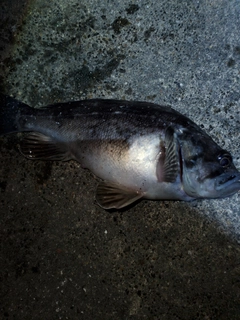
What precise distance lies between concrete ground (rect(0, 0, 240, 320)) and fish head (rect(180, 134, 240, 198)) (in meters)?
0.39

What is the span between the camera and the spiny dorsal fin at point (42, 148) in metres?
2.96

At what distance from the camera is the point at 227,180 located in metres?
2.62

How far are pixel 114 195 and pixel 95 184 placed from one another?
0.32 meters

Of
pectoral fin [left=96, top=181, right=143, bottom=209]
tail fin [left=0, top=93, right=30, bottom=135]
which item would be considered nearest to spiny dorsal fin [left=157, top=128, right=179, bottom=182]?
pectoral fin [left=96, top=181, right=143, bottom=209]

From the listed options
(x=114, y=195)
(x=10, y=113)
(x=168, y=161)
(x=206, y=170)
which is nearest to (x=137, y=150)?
(x=168, y=161)

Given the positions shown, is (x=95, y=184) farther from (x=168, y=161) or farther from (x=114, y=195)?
(x=168, y=161)

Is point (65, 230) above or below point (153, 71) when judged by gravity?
below

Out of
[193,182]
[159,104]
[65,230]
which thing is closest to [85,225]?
[65,230]

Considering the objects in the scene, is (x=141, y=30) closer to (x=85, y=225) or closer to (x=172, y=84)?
(x=172, y=84)

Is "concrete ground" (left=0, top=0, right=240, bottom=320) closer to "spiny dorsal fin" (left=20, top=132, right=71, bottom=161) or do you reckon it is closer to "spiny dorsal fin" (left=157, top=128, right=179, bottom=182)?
"spiny dorsal fin" (left=20, top=132, right=71, bottom=161)

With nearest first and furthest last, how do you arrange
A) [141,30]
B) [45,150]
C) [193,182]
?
[193,182]
[45,150]
[141,30]

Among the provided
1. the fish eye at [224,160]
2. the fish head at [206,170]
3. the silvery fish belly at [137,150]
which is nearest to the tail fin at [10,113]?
the silvery fish belly at [137,150]

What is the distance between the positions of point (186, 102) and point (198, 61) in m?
0.38

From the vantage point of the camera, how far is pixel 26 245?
9.96 feet
